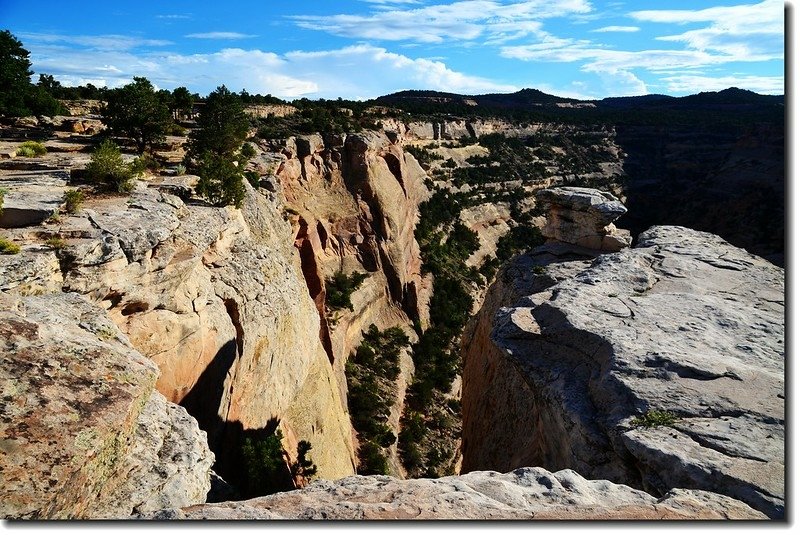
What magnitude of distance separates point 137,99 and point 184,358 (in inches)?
642

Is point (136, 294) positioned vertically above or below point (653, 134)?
below

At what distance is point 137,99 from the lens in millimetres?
25188

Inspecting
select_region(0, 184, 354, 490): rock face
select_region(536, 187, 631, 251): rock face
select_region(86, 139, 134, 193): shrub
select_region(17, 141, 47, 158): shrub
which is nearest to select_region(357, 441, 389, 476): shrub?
select_region(0, 184, 354, 490): rock face

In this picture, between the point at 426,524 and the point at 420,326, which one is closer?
the point at 426,524

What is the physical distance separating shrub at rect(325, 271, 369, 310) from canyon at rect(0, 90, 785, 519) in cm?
72

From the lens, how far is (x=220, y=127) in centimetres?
2731

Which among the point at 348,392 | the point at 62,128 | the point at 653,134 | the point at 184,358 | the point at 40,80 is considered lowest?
the point at 348,392

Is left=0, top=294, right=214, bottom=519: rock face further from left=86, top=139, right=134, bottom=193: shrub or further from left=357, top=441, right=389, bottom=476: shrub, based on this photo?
left=357, top=441, right=389, bottom=476: shrub

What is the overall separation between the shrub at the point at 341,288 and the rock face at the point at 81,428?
2453 centimetres

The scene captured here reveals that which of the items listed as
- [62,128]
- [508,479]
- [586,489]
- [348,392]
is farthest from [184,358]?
[62,128]

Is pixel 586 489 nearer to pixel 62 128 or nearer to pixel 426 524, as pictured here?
pixel 426 524

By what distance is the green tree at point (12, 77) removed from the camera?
2973 cm

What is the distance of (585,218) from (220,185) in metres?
16.1

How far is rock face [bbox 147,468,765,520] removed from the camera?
677 centimetres
